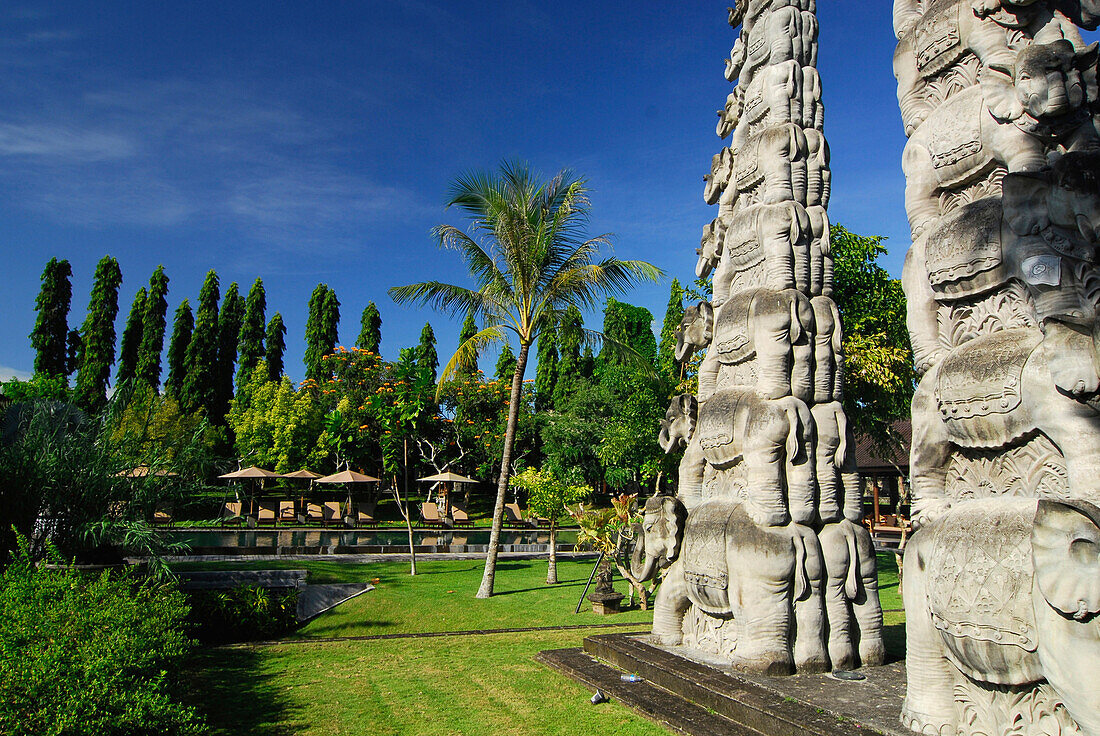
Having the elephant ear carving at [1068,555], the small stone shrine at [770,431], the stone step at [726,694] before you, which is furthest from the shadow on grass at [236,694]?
the elephant ear carving at [1068,555]

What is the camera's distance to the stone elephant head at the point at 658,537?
23.6 ft

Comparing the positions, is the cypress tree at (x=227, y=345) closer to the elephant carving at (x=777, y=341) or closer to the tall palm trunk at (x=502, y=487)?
the tall palm trunk at (x=502, y=487)

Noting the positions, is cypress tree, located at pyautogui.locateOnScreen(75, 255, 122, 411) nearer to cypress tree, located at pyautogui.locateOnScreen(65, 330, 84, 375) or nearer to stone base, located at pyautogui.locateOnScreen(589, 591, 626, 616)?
cypress tree, located at pyautogui.locateOnScreen(65, 330, 84, 375)

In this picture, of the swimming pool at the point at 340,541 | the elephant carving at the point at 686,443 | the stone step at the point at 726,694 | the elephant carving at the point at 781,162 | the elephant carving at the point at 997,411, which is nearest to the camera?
the elephant carving at the point at 997,411

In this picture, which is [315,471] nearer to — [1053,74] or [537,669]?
[537,669]

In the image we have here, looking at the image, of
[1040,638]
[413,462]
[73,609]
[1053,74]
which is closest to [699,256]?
[1053,74]

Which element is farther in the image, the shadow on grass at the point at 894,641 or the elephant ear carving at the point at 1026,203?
the shadow on grass at the point at 894,641

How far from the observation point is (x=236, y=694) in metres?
6.42

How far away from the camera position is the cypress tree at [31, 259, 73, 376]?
32562 mm

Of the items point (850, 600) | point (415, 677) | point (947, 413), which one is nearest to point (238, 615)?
point (415, 677)

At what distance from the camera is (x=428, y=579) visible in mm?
14320

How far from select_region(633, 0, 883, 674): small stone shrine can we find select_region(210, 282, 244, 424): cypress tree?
33861 mm

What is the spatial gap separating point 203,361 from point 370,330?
9298mm

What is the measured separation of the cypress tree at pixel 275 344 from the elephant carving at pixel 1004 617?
3873cm
